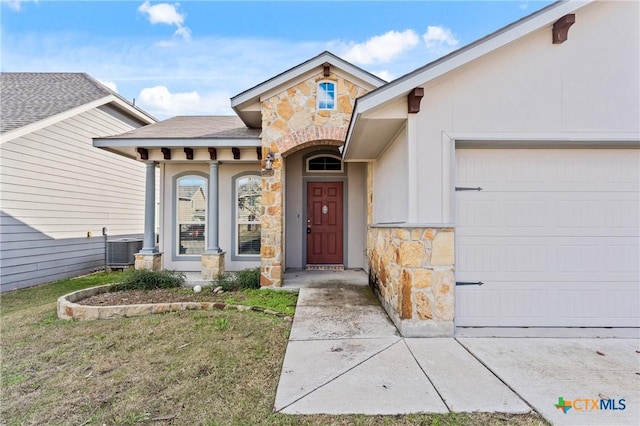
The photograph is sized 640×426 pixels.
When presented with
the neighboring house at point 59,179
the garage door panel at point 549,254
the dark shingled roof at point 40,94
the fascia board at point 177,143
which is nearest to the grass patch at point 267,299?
the garage door panel at point 549,254

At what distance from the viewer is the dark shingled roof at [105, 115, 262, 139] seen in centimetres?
656

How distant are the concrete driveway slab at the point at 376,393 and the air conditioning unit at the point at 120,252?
7.90 m

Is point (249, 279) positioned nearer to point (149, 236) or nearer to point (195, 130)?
point (149, 236)

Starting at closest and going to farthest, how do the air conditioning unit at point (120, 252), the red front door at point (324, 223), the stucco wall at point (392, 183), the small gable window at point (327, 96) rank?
the stucco wall at point (392, 183), the small gable window at point (327, 96), the red front door at point (324, 223), the air conditioning unit at point (120, 252)

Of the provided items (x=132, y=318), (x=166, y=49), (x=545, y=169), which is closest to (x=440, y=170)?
(x=545, y=169)

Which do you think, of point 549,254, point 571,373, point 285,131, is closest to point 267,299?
point 285,131

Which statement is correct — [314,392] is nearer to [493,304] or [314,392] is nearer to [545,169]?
[493,304]

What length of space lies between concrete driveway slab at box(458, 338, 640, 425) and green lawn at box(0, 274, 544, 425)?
0.39m

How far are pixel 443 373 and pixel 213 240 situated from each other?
5.57 m

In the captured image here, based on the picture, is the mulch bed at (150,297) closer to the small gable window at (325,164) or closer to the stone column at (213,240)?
the stone column at (213,240)

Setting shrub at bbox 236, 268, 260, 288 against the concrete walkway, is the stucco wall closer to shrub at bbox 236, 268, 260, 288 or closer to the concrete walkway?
the concrete walkway

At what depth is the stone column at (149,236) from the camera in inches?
272

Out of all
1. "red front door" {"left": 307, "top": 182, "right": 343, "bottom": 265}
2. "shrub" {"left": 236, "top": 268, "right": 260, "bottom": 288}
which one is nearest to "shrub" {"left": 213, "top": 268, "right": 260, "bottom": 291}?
"shrub" {"left": 236, "top": 268, "right": 260, "bottom": 288}

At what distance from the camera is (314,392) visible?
244cm
